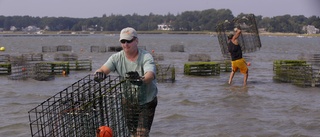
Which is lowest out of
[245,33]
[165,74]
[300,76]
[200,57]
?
[200,57]

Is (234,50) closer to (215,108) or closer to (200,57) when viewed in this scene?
(215,108)

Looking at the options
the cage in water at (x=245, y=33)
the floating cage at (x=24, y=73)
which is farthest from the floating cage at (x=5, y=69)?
the cage in water at (x=245, y=33)

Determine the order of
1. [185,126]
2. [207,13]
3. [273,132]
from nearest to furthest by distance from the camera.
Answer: [273,132] < [185,126] < [207,13]

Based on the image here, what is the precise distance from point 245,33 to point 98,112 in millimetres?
25325

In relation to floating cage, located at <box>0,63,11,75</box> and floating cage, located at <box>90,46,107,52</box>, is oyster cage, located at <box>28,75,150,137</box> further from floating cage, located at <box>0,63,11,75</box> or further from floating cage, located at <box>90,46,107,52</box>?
floating cage, located at <box>90,46,107,52</box>

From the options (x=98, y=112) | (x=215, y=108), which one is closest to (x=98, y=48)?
(x=215, y=108)

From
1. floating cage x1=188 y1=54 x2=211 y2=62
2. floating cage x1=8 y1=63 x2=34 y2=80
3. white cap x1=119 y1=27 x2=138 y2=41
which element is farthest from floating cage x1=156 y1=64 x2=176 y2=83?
white cap x1=119 y1=27 x2=138 y2=41

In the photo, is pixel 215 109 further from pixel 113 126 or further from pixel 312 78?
pixel 113 126

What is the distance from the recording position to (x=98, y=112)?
6328 mm

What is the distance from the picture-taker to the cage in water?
25964 mm

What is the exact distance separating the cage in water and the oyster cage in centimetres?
1689

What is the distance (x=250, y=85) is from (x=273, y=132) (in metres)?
10.1

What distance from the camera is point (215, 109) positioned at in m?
15.3

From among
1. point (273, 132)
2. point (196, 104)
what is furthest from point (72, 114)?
point (196, 104)
